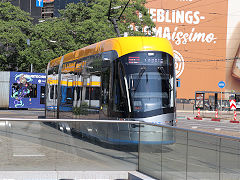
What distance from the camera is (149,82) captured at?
13992 millimetres

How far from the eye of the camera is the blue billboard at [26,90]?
39.3 metres

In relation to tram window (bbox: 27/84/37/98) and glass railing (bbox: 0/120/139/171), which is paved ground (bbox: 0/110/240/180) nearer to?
glass railing (bbox: 0/120/139/171)

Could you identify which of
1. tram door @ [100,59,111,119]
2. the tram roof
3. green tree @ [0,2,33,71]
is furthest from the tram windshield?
green tree @ [0,2,33,71]

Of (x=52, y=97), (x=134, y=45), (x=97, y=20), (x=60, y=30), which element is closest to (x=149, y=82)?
(x=134, y=45)

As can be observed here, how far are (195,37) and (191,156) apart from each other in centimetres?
6286

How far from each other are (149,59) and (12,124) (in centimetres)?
707

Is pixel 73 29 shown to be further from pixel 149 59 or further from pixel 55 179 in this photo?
pixel 55 179

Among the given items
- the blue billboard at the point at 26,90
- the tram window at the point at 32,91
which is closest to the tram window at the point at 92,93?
the blue billboard at the point at 26,90

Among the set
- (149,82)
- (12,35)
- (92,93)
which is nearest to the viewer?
(149,82)

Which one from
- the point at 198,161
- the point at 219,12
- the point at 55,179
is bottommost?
the point at 55,179

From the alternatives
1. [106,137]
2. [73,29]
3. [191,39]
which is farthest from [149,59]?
[191,39]

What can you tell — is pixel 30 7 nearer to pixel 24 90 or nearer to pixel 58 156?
pixel 24 90

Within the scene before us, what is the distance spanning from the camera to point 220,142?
5348 mm

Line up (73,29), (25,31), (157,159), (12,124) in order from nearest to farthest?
(157,159)
(12,124)
(73,29)
(25,31)
